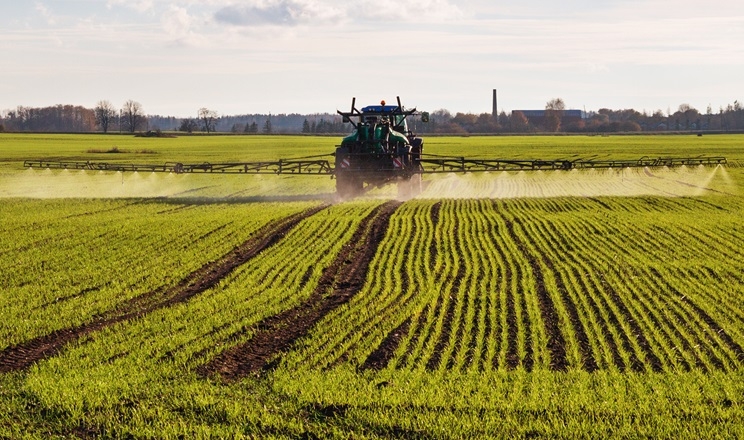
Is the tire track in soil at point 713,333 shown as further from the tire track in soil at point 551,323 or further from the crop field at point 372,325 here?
the tire track in soil at point 551,323

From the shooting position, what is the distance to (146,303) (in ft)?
49.6

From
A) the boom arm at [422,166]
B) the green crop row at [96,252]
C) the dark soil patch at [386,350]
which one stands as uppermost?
the boom arm at [422,166]

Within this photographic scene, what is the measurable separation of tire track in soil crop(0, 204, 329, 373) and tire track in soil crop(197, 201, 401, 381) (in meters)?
2.07

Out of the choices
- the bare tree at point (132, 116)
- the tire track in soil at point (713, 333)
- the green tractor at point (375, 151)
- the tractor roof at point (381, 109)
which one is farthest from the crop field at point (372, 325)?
the bare tree at point (132, 116)

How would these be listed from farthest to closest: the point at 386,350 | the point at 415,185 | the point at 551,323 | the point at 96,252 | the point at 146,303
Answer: the point at 415,185, the point at 96,252, the point at 146,303, the point at 551,323, the point at 386,350

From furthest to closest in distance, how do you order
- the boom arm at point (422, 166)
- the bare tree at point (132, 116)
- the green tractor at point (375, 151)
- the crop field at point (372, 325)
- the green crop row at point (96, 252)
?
the bare tree at point (132, 116), the boom arm at point (422, 166), the green tractor at point (375, 151), the green crop row at point (96, 252), the crop field at point (372, 325)

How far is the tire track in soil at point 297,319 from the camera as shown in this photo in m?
11.5

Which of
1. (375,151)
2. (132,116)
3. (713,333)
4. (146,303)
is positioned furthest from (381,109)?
(132,116)

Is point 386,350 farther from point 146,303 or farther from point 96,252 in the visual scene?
point 96,252

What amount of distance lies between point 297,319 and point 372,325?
126 cm

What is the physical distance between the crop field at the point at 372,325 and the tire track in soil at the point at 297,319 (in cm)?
6

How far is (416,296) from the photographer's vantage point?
1584 cm

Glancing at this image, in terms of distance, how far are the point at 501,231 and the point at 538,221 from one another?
8.28 ft

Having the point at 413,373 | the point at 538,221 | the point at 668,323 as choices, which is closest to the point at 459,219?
the point at 538,221
